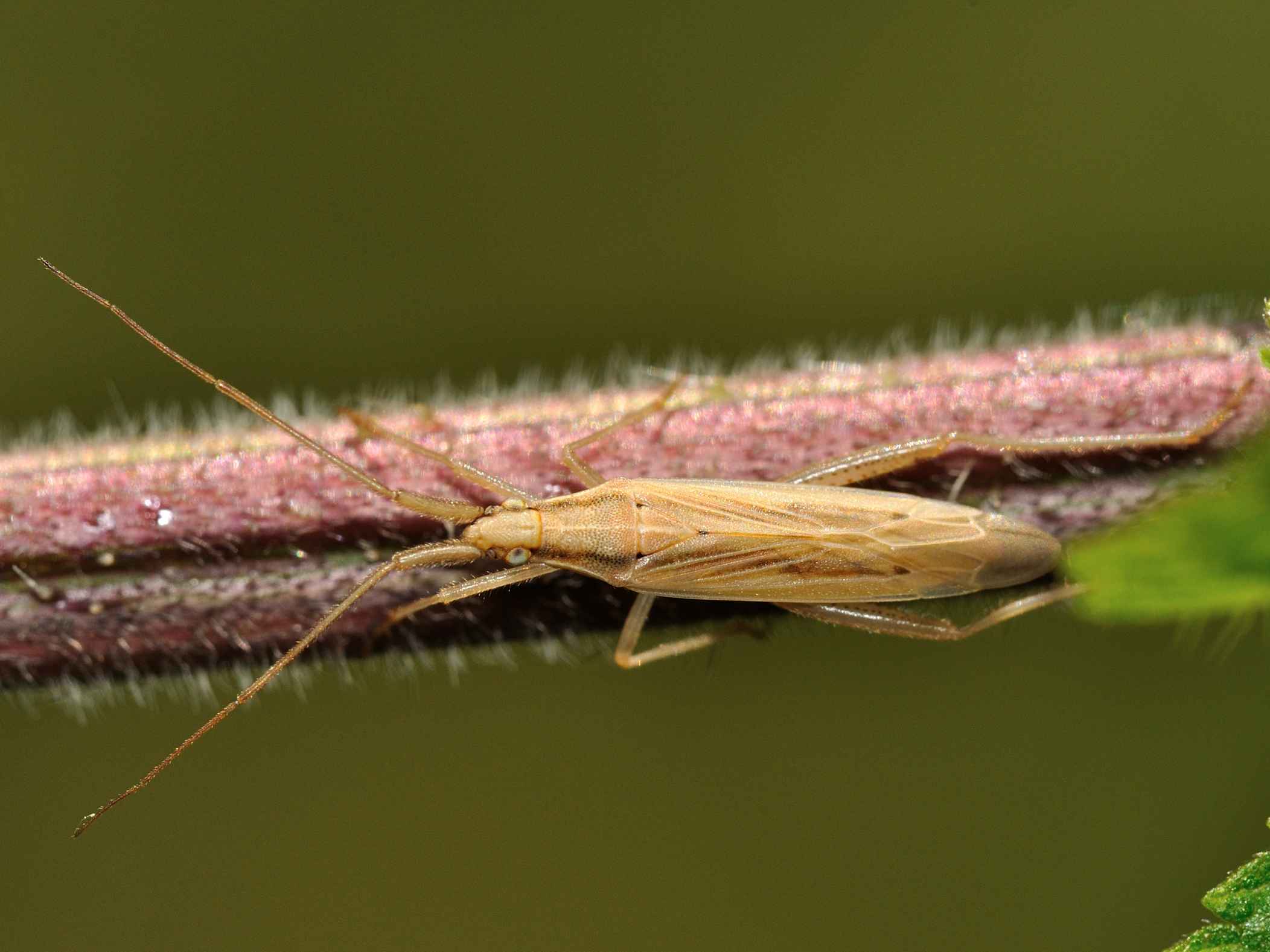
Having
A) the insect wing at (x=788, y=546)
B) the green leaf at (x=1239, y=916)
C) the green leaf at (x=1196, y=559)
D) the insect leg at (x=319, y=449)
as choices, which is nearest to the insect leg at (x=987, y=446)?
the insect wing at (x=788, y=546)

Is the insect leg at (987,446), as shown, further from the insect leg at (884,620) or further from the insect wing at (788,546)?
the insect leg at (884,620)

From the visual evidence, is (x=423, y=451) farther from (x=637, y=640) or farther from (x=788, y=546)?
(x=788, y=546)

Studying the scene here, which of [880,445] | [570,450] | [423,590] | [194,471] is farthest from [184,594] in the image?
[880,445]

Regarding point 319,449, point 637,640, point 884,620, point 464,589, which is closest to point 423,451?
point 319,449

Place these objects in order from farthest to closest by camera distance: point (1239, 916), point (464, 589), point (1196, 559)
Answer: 1. point (464, 589)
2. point (1196, 559)
3. point (1239, 916)

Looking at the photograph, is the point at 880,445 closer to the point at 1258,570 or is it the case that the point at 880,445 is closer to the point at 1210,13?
the point at 1258,570

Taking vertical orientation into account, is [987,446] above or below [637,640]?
above
